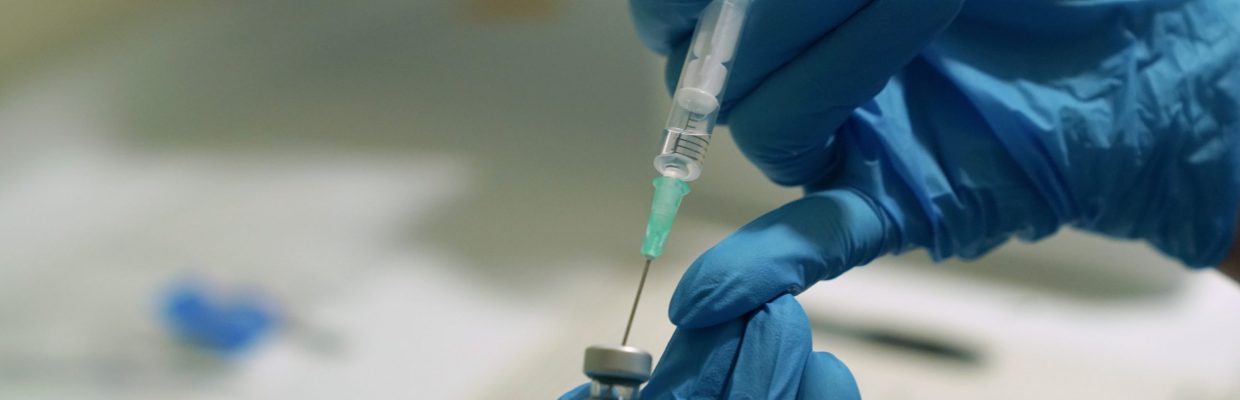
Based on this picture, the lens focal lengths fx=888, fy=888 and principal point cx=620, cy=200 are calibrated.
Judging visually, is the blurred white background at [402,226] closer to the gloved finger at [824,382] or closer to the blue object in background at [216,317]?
the blue object in background at [216,317]

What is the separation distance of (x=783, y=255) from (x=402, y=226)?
0.68 m

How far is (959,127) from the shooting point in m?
0.72

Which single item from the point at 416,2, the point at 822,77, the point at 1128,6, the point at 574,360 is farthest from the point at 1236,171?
the point at 416,2

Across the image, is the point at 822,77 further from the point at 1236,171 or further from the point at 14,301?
the point at 14,301

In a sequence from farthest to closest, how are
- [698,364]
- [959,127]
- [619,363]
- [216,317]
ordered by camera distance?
[216,317] → [959,127] → [698,364] → [619,363]

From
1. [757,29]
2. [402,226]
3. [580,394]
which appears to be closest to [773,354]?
[580,394]

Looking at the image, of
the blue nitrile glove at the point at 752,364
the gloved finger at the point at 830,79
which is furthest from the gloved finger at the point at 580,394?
the gloved finger at the point at 830,79

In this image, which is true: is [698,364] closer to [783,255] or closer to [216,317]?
[783,255]

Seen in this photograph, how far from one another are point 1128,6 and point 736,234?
1.34ft

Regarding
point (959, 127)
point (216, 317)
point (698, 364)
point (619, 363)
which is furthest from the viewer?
point (216, 317)

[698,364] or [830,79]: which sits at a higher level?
[830,79]

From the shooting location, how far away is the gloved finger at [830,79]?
1.98 ft

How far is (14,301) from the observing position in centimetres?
106

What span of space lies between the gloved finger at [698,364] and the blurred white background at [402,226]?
430 mm
